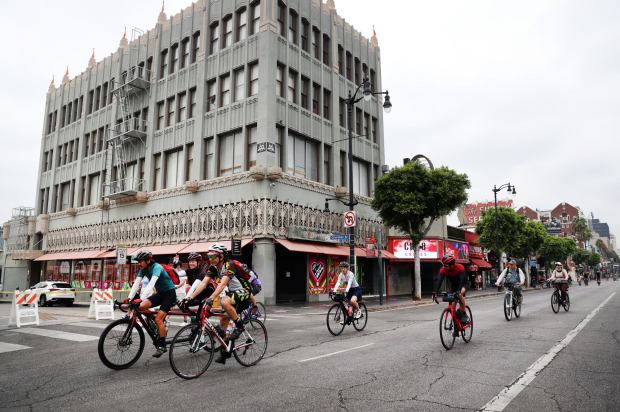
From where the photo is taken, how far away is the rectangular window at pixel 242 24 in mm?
26820

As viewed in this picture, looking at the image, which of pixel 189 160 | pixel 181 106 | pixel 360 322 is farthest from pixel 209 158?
pixel 360 322

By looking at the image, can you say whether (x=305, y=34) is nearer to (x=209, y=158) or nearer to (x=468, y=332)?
(x=209, y=158)

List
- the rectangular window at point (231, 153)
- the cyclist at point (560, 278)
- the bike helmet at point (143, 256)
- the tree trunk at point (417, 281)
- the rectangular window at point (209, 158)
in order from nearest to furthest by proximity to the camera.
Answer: the bike helmet at point (143, 256) < the cyclist at point (560, 278) < the rectangular window at point (231, 153) < the tree trunk at point (417, 281) < the rectangular window at point (209, 158)

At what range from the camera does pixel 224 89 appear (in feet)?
90.1

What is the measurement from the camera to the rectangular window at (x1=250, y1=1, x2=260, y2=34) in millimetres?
26406

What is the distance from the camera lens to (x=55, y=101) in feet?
141

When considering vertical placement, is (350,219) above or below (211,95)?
below

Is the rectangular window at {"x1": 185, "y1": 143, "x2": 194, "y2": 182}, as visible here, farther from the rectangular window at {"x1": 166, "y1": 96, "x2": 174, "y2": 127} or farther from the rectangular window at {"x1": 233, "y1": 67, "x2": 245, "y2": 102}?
the rectangular window at {"x1": 233, "y1": 67, "x2": 245, "y2": 102}

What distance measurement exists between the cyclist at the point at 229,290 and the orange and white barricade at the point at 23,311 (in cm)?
977

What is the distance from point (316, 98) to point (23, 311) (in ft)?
67.7

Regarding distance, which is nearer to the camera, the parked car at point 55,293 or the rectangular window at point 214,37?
the parked car at point 55,293

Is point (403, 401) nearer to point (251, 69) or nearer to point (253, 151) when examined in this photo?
point (253, 151)

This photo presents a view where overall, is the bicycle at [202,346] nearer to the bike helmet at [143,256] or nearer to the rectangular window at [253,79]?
the bike helmet at [143,256]

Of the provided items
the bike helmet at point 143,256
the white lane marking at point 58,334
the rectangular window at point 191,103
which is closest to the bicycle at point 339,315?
the bike helmet at point 143,256
